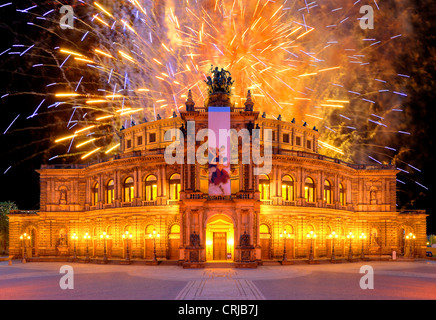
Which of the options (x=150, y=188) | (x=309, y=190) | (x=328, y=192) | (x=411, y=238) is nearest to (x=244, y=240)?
(x=309, y=190)

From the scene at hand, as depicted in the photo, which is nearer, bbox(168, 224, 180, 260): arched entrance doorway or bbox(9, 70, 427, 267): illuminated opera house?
bbox(9, 70, 427, 267): illuminated opera house

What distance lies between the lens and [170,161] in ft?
196

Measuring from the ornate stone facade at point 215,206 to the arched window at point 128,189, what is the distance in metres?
0.16

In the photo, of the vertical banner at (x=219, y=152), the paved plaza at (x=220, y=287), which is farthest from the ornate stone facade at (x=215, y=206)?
the paved plaza at (x=220, y=287)

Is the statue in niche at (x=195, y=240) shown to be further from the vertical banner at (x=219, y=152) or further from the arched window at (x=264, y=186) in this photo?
the arched window at (x=264, y=186)

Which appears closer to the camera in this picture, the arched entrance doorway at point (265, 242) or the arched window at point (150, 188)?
the arched entrance doorway at point (265, 242)

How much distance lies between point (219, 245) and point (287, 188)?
1330cm

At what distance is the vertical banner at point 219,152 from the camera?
51594mm

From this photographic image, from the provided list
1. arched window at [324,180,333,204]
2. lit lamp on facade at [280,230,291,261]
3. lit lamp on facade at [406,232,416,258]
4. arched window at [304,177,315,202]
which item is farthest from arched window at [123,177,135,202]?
lit lamp on facade at [406,232,416,258]

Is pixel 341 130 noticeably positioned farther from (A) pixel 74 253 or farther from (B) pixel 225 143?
(A) pixel 74 253

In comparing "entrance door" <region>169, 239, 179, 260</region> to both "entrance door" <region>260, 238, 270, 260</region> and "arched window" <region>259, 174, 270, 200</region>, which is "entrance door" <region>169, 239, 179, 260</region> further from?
"arched window" <region>259, 174, 270, 200</region>

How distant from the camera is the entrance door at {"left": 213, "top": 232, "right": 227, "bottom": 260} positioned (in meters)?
55.0

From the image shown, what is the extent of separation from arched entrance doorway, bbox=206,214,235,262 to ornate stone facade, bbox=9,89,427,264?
128 millimetres
